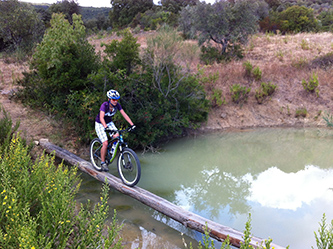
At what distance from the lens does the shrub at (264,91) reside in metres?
14.0

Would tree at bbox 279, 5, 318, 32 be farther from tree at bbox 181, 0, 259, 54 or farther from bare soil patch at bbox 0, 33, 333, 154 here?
tree at bbox 181, 0, 259, 54

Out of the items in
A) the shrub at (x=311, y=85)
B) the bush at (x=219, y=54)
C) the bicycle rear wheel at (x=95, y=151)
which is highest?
the bush at (x=219, y=54)

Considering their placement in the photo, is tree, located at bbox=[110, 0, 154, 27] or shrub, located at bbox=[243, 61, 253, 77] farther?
tree, located at bbox=[110, 0, 154, 27]

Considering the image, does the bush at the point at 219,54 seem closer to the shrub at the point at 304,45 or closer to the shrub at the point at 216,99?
the shrub at the point at 216,99

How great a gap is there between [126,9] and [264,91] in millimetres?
35361

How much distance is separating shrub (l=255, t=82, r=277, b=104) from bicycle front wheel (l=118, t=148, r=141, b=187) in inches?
→ 368

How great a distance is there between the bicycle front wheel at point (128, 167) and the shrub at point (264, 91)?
9.34 meters

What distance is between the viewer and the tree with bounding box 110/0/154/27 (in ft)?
139

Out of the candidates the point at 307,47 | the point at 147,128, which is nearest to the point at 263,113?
the point at 147,128

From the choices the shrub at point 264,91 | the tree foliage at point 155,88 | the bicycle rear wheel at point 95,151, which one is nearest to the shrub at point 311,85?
the shrub at point 264,91

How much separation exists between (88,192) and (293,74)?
42.0 feet

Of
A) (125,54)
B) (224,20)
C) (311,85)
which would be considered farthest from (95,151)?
(224,20)

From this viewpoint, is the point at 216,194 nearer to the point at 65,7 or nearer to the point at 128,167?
the point at 128,167

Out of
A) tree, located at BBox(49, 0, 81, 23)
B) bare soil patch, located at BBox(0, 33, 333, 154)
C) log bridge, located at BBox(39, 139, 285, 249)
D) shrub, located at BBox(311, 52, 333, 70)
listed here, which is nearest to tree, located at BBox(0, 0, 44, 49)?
bare soil patch, located at BBox(0, 33, 333, 154)
